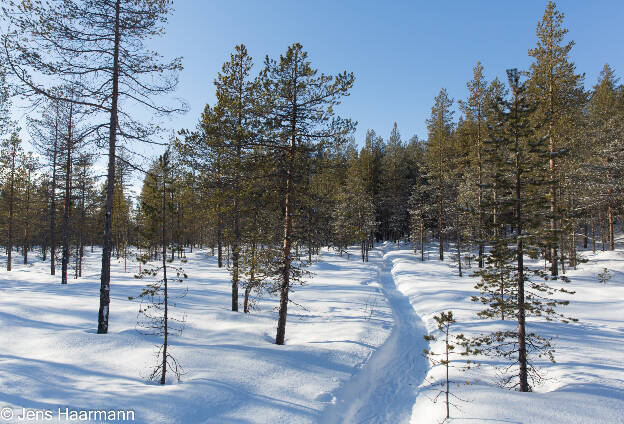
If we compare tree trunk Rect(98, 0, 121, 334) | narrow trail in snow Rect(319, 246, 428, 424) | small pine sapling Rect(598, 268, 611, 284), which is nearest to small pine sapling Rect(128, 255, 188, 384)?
tree trunk Rect(98, 0, 121, 334)

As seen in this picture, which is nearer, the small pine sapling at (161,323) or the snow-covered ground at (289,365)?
the snow-covered ground at (289,365)

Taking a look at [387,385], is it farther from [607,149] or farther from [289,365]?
[607,149]

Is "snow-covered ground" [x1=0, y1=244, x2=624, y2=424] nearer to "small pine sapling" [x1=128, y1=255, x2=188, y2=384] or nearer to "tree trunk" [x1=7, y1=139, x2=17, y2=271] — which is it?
"small pine sapling" [x1=128, y1=255, x2=188, y2=384]

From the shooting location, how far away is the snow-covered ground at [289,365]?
21.1 ft

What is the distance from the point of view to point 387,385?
891 cm

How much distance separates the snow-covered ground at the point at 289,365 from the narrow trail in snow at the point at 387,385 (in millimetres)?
39

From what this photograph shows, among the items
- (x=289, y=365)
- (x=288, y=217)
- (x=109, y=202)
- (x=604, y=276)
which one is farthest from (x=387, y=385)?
(x=604, y=276)

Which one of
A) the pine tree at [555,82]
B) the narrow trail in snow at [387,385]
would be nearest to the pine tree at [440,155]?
the pine tree at [555,82]

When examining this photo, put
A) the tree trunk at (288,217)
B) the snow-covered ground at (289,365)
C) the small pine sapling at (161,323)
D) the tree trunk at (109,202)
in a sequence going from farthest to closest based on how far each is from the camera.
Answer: the tree trunk at (288,217), the tree trunk at (109,202), the small pine sapling at (161,323), the snow-covered ground at (289,365)

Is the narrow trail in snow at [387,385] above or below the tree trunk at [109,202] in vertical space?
below

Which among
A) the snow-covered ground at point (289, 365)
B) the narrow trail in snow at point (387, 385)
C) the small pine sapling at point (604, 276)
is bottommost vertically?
the narrow trail in snow at point (387, 385)

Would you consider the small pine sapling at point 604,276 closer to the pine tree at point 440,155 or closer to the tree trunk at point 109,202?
the pine tree at point 440,155

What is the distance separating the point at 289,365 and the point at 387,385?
10.4 ft

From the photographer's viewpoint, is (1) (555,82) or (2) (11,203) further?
(2) (11,203)
